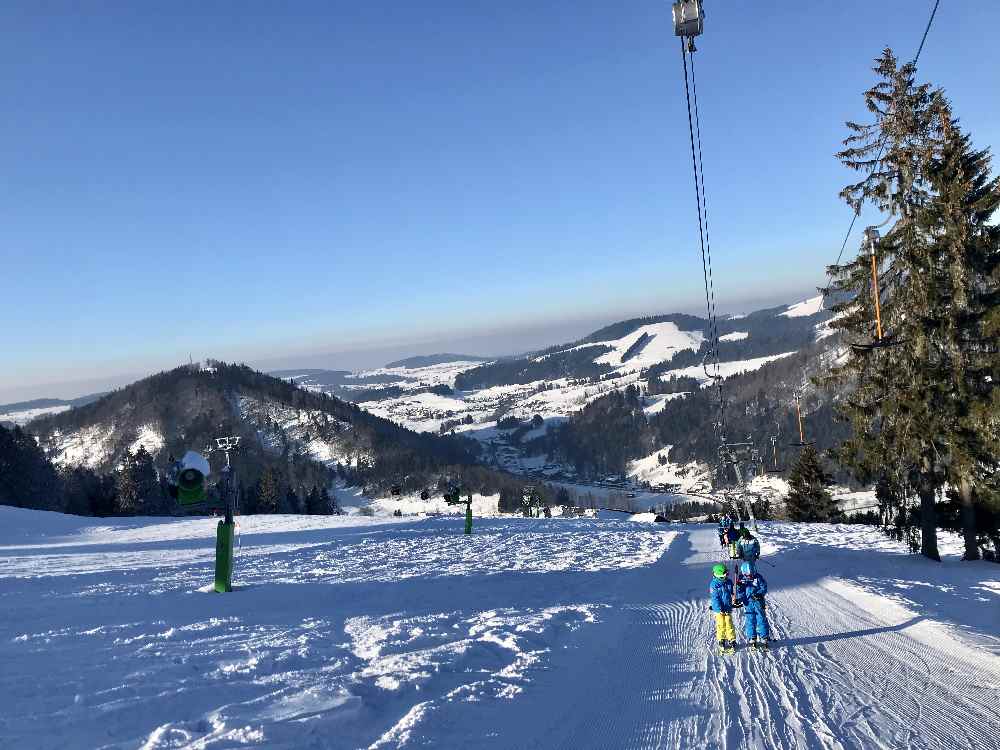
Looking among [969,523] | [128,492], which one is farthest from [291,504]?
[969,523]

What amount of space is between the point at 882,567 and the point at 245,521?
28101 millimetres

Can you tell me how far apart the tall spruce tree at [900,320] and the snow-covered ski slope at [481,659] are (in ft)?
11.0

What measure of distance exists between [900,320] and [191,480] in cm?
2036

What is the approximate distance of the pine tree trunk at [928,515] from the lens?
19812mm

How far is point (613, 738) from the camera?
255 inches

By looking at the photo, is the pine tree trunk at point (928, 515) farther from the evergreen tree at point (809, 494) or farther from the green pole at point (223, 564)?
the evergreen tree at point (809, 494)

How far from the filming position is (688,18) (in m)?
9.76

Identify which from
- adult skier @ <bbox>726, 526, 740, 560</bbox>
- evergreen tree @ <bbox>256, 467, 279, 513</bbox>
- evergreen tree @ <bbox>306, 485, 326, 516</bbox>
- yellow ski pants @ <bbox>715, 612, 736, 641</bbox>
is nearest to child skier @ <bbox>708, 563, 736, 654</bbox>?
yellow ski pants @ <bbox>715, 612, 736, 641</bbox>

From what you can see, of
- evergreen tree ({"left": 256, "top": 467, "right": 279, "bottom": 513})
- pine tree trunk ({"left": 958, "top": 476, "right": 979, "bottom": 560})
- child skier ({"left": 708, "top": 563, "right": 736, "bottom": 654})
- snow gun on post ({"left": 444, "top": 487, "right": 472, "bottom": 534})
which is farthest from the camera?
evergreen tree ({"left": 256, "top": 467, "right": 279, "bottom": 513})

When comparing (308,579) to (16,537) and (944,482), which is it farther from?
(16,537)

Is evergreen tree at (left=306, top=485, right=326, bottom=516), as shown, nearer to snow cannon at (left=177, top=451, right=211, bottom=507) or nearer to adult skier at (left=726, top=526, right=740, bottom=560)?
adult skier at (left=726, top=526, right=740, bottom=560)

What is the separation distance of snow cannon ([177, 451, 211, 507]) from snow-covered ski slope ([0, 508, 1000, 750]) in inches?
78.4

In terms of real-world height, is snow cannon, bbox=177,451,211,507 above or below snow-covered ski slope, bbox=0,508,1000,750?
above

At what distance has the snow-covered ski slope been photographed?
652 cm
